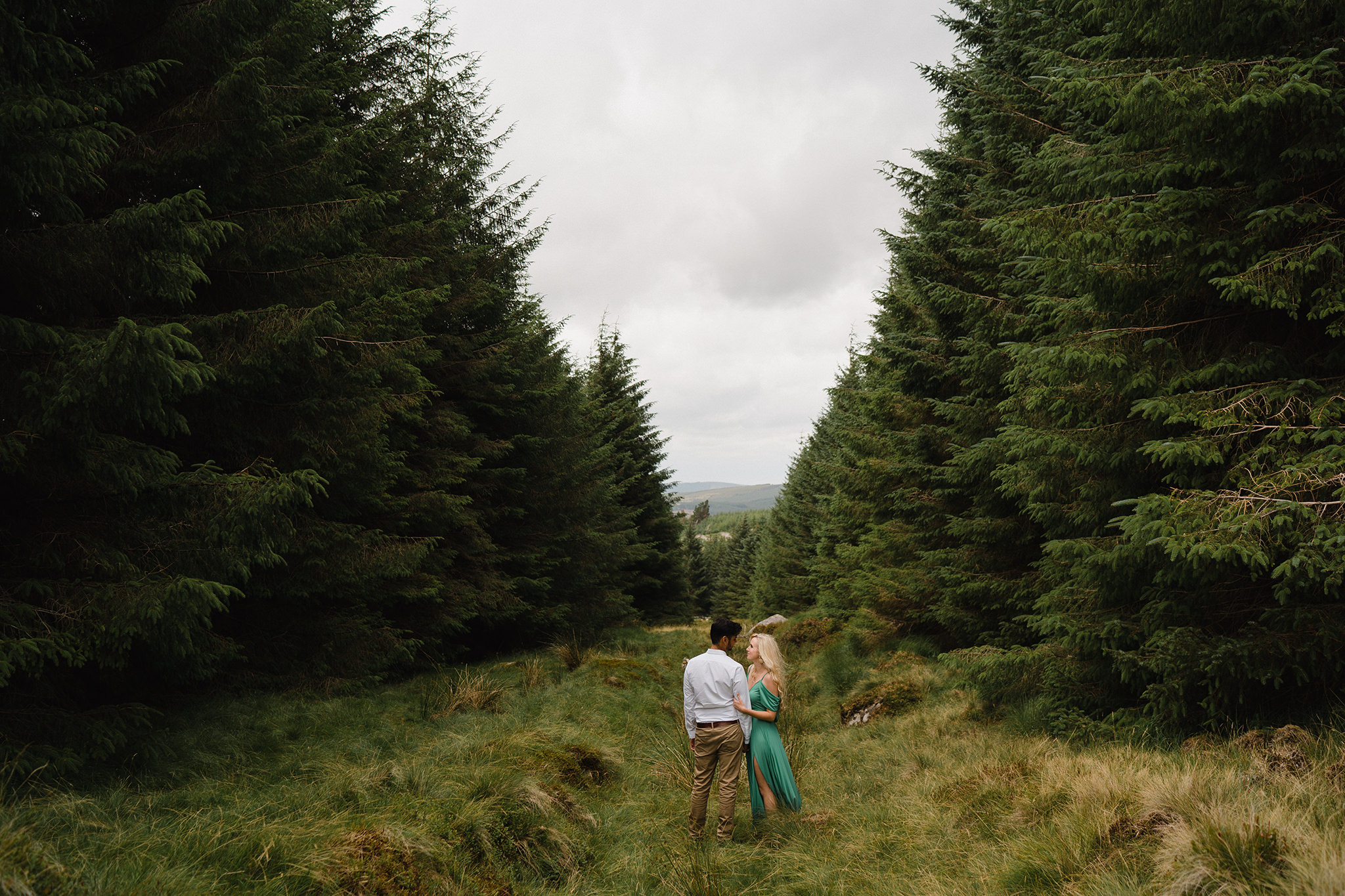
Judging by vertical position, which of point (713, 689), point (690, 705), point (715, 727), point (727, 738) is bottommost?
point (727, 738)

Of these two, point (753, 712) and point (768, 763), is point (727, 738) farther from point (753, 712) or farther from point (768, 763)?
point (768, 763)

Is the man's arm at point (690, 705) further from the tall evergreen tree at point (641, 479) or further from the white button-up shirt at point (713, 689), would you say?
the tall evergreen tree at point (641, 479)

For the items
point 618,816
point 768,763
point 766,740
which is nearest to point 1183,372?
point 766,740

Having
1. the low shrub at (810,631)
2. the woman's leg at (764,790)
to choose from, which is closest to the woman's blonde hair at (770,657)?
the woman's leg at (764,790)

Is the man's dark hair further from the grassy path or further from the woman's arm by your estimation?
the grassy path

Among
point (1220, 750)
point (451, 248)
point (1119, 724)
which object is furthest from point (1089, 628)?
point (451, 248)

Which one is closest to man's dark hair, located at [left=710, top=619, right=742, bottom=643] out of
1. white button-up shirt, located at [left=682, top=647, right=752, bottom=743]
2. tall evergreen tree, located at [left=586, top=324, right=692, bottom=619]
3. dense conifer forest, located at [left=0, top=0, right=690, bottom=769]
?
white button-up shirt, located at [left=682, top=647, right=752, bottom=743]

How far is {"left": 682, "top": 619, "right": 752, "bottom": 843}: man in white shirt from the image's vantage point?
5.35 meters

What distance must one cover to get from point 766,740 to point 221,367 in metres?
6.02

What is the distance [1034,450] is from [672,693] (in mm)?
7504

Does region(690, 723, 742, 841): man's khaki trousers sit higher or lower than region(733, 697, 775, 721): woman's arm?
lower

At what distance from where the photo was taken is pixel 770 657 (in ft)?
19.9

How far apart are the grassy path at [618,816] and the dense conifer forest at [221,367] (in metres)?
0.86

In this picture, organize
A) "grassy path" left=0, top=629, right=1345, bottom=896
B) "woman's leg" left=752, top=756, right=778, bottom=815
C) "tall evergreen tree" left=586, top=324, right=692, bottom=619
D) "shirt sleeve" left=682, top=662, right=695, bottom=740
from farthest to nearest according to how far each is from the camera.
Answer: "tall evergreen tree" left=586, top=324, right=692, bottom=619
"woman's leg" left=752, top=756, right=778, bottom=815
"shirt sleeve" left=682, top=662, right=695, bottom=740
"grassy path" left=0, top=629, right=1345, bottom=896
